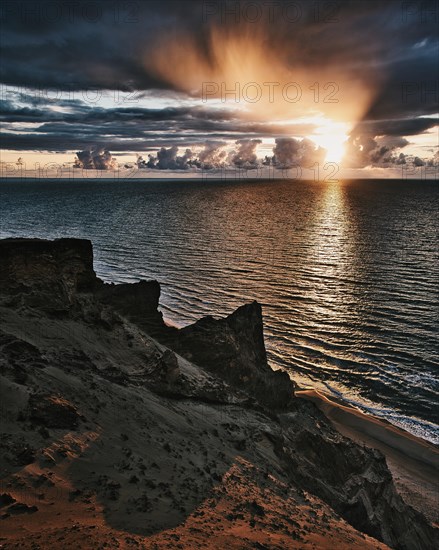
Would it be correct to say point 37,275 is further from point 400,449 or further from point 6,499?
point 400,449

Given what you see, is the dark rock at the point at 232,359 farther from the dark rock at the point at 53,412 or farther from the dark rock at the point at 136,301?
the dark rock at the point at 53,412

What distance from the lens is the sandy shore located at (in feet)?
71.5

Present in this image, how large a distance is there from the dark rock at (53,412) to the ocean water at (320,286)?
76.1 ft

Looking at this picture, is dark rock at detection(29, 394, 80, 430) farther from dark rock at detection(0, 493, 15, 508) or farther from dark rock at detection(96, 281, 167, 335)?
dark rock at detection(96, 281, 167, 335)

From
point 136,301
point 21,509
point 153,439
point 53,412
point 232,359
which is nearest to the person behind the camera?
point 21,509

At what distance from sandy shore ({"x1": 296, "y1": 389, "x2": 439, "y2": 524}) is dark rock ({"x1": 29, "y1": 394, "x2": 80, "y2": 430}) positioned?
16.7 meters

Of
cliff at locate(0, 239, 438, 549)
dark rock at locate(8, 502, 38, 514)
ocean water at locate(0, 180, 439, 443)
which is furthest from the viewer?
ocean water at locate(0, 180, 439, 443)

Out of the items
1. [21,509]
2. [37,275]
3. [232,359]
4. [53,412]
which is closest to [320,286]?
[232,359]

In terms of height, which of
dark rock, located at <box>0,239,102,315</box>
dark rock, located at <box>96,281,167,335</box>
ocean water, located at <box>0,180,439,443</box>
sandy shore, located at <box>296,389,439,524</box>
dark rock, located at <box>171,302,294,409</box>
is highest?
dark rock, located at <box>0,239,102,315</box>

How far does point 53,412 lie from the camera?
1077cm

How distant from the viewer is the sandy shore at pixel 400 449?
→ 21.8 m

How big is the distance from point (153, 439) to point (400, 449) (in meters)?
19.0

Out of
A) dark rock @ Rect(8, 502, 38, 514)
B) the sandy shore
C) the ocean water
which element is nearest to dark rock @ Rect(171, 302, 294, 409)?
the sandy shore

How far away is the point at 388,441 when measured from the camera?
26.0m
